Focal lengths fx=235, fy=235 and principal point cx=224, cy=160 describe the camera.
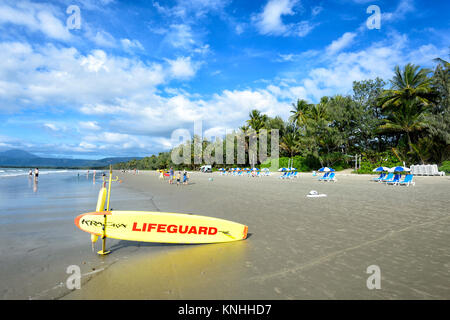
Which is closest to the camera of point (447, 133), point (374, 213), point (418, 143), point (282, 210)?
point (374, 213)

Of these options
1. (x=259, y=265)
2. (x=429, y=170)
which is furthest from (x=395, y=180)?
(x=259, y=265)

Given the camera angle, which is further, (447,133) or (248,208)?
(447,133)

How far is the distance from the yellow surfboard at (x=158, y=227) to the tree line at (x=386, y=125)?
3854cm

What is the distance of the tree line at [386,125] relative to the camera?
112 feet

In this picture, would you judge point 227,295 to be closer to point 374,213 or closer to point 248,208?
point 248,208

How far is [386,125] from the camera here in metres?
36.2

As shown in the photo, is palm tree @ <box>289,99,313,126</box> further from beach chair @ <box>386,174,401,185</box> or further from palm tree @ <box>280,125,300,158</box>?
beach chair @ <box>386,174,401,185</box>

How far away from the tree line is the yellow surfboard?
38.5 m

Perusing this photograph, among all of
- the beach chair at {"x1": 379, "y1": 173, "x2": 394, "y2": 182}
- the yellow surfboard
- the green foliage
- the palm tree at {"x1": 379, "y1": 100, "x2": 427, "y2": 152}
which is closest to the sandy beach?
the yellow surfboard

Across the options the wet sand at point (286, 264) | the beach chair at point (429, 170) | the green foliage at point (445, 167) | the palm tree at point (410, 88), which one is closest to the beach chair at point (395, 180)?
the beach chair at point (429, 170)

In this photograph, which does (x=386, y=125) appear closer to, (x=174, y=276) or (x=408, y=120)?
(x=408, y=120)
